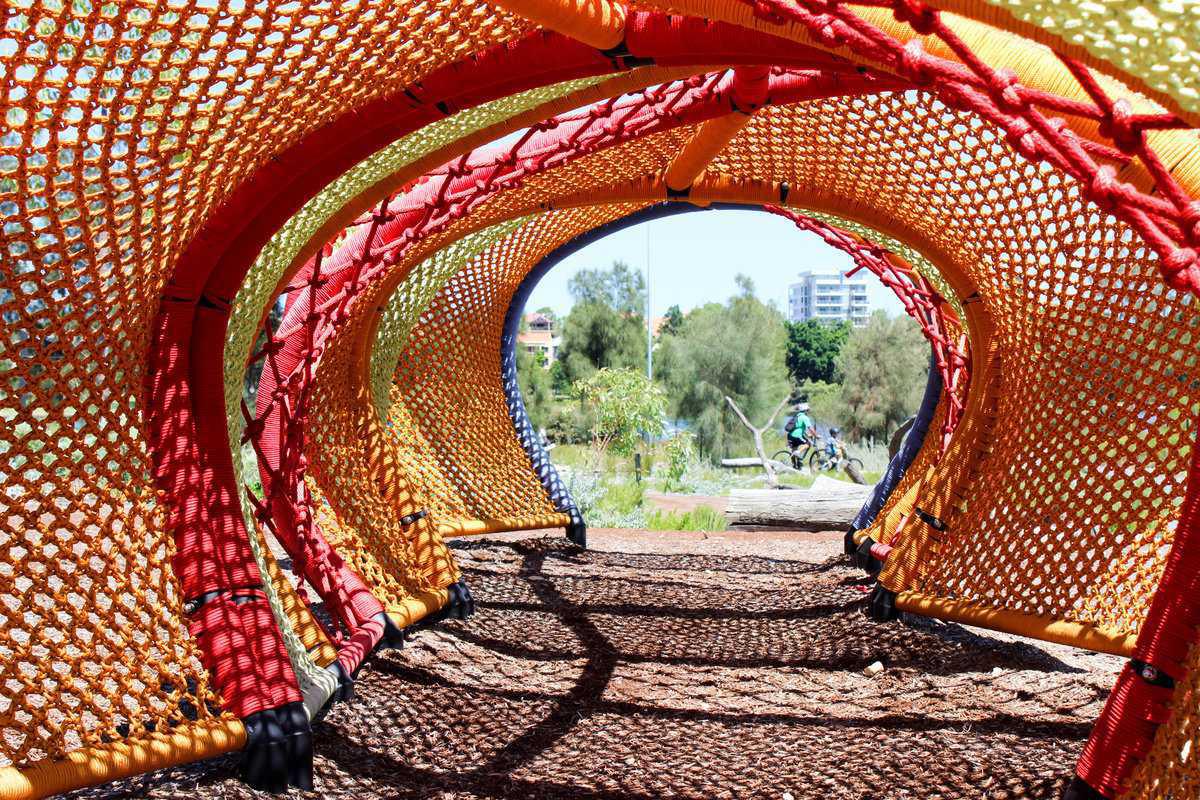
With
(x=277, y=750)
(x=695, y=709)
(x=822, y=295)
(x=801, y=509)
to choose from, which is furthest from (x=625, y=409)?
(x=822, y=295)

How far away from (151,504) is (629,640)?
7.43ft

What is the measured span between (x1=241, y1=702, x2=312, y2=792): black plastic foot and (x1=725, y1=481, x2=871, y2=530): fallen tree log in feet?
18.4

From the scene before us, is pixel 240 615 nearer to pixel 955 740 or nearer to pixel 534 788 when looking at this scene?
pixel 534 788

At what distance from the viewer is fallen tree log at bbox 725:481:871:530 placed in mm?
7492

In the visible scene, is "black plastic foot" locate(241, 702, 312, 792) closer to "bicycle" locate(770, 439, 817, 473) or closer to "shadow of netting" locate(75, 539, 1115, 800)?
"shadow of netting" locate(75, 539, 1115, 800)

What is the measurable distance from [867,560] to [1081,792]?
10.2 ft

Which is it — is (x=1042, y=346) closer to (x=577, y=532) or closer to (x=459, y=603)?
(x=459, y=603)

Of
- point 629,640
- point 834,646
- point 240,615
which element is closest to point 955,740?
point 834,646

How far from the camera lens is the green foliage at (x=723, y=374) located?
23.0 m

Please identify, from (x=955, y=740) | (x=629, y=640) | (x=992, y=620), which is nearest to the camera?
(x=955, y=740)

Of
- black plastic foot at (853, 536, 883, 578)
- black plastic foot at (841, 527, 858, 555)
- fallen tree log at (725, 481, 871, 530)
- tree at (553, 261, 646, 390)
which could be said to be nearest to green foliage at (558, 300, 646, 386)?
tree at (553, 261, 646, 390)

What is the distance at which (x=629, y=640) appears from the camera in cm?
Result: 402

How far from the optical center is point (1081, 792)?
2.02m

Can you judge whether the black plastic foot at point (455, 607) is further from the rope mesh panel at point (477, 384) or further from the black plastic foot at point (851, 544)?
the black plastic foot at point (851, 544)
